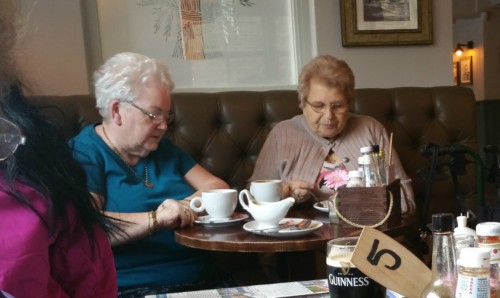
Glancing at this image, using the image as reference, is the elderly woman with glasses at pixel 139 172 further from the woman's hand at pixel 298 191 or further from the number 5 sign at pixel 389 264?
the number 5 sign at pixel 389 264

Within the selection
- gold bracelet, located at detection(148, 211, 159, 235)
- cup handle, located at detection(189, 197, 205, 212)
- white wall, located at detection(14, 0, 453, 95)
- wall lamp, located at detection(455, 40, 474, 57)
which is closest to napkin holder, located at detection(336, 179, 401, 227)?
cup handle, located at detection(189, 197, 205, 212)

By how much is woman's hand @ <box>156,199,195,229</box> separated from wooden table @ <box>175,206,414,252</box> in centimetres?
3

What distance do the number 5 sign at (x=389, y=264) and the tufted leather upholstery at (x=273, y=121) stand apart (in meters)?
1.49

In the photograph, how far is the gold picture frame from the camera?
2.50m

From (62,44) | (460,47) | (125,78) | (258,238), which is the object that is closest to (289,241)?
(258,238)

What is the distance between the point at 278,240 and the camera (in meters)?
1.18

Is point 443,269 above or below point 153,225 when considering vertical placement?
above

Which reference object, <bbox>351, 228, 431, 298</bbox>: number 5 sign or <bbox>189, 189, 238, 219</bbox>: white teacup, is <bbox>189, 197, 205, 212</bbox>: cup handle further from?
<bbox>351, 228, 431, 298</bbox>: number 5 sign

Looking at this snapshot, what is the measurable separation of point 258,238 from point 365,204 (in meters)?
0.30

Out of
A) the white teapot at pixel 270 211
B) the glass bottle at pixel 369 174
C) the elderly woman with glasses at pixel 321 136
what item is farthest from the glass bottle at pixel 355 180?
the elderly woman with glasses at pixel 321 136

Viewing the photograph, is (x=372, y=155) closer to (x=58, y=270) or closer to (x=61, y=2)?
(x=58, y=270)

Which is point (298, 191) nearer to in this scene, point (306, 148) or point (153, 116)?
point (306, 148)

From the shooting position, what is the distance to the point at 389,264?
652 millimetres

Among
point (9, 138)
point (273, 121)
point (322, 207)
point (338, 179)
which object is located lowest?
point (322, 207)
